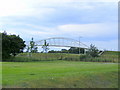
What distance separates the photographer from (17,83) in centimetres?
1221

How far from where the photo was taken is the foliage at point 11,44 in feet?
195

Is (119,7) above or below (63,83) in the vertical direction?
above

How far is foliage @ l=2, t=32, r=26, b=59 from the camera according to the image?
195ft

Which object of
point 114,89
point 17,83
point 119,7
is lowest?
point 114,89

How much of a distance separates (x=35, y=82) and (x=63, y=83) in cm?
190

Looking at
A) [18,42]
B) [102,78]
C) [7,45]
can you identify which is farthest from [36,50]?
[102,78]

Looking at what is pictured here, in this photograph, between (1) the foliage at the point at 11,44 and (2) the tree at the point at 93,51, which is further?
(2) the tree at the point at 93,51

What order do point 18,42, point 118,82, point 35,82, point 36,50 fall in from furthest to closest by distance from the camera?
point 36,50
point 18,42
point 118,82
point 35,82

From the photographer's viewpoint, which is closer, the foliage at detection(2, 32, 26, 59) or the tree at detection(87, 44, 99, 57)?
Answer: the foliage at detection(2, 32, 26, 59)

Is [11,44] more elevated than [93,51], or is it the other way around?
[11,44]

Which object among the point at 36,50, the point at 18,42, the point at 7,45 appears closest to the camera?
the point at 7,45

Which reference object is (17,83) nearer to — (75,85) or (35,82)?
(35,82)

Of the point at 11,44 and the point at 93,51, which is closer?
the point at 11,44

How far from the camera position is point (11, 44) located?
6381 cm
